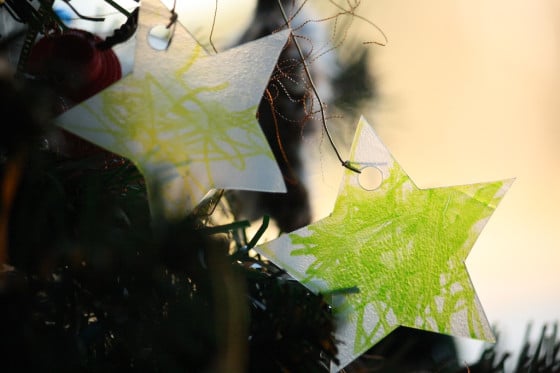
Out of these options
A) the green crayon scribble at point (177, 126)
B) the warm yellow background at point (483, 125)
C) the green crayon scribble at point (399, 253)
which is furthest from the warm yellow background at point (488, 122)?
the green crayon scribble at point (177, 126)

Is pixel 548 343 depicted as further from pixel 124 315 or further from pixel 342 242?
pixel 124 315

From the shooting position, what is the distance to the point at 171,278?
34 cm

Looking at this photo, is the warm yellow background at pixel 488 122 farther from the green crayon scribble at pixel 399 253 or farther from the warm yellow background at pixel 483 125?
the green crayon scribble at pixel 399 253

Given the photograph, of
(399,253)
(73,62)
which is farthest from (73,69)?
(399,253)

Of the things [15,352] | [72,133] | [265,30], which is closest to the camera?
[15,352]

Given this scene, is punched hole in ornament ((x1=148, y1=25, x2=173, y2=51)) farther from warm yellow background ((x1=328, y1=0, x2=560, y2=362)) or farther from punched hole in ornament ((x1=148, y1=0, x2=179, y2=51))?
warm yellow background ((x1=328, y1=0, x2=560, y2=362))

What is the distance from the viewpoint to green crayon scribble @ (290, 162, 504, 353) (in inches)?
18.8

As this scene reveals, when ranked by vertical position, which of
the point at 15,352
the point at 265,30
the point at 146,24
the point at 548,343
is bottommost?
the point at 15,352

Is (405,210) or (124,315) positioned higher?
(405,210)

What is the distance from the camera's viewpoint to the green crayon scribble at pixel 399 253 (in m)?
0.48

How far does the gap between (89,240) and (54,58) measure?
153 mm

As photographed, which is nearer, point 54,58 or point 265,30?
point 54,58

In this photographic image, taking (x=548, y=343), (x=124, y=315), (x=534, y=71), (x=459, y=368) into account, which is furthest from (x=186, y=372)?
(x=534, y=71)

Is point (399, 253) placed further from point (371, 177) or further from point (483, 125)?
point (483, 125)
